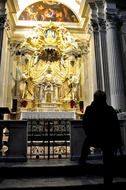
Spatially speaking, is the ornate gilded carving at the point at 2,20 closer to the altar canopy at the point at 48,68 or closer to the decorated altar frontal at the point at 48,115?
the altar canopy at the point at 48,68

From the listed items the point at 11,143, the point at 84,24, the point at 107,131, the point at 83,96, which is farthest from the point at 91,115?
the point at 84,24

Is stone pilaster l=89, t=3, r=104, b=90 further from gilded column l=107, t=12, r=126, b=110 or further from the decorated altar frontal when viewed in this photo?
the decorated altar frontal

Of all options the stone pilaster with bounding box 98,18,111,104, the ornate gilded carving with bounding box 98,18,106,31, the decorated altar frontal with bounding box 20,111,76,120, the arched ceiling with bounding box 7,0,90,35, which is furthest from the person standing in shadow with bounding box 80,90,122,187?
the arched ceiling with bounding box 7,0,90,35

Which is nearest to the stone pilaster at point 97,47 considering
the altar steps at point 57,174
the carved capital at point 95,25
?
the carved capital at point 95,25

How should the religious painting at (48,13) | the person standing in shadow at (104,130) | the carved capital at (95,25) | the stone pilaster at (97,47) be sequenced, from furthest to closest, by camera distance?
1. the religious painting at (48,13)
2. the carved capital at (95,25)
3. the stone pilaster at (97,47)
4. the person standing in shadow at (104,130)

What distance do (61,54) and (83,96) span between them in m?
2.54

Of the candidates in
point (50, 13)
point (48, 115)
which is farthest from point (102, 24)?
point (48, 115)

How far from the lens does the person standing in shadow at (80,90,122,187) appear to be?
120 inches

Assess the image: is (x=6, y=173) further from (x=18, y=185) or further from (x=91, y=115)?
(x=91, y=115)

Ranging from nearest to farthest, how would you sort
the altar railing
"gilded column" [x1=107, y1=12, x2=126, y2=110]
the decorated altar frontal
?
1. the altar railing
2. "gilded column" [x1=107, y1=12, x2=126, y2=110]
3. the decorated altar frontal

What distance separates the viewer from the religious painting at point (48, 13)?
1377 centimetres

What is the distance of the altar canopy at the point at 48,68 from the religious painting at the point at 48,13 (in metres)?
1.33

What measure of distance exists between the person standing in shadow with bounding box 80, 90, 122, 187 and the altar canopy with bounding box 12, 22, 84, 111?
8204mm

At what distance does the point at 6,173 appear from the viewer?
436cm
